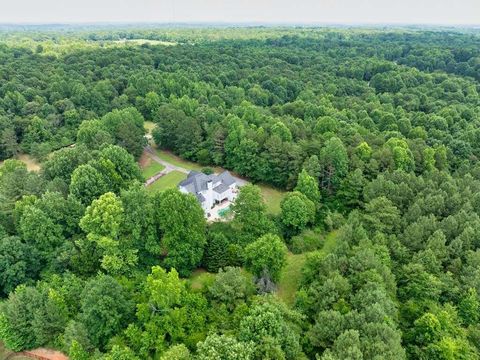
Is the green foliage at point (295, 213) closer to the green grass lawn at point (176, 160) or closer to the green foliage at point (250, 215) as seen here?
the green foliage at point (250, 215)

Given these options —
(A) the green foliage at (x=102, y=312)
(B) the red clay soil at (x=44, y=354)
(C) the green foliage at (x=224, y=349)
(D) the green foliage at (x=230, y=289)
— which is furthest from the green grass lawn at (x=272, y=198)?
(B) the red clay soil at (x=44, y=354)

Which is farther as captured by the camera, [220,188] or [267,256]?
[220,188]

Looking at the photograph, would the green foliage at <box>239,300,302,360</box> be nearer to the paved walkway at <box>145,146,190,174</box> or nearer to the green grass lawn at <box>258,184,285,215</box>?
the green grass lawn at <box>258,184,285,215</box>

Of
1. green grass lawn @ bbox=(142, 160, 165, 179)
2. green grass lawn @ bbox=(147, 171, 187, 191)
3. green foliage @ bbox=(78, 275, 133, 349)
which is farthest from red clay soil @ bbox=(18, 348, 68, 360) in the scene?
green grass lawn @ bbox=(142, 160, 165, 179)

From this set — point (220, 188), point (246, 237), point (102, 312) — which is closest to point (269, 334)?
point (102, 312)

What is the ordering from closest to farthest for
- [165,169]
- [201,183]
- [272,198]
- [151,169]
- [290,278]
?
[290,278] < [201,183] < [272,198] < [151,169] < [165,169]

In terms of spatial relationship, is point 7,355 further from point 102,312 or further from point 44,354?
point 102,312
